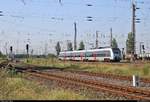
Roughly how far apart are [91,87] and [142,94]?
4540mm

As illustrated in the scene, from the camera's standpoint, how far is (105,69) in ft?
148

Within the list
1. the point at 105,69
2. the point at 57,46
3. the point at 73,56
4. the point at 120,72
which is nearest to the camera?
the point at 120,72

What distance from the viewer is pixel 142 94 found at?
19094mm

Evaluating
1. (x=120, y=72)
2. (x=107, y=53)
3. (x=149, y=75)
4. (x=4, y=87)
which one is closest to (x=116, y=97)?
(x=4, y=87)

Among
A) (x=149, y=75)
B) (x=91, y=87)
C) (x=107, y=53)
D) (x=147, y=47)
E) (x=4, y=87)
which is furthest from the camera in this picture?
(x=147, y=47)

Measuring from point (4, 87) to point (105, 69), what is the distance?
2805cm

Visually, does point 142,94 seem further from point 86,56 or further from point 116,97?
point 86,56

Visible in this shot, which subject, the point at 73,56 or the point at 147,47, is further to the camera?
the point at 147,47

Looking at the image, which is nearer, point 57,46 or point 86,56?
point 86,56

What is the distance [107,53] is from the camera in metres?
69.1

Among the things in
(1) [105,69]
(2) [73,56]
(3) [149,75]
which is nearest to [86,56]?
(2) [73,56]

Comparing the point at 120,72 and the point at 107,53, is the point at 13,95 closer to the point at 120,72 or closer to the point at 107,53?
the point at 120,72

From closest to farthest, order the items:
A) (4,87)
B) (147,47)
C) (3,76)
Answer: (4,87), (3,76), (147,47)

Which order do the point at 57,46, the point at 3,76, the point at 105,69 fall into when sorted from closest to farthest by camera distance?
the point at 3,76 → the point at 105,69 → the point at 57,46
